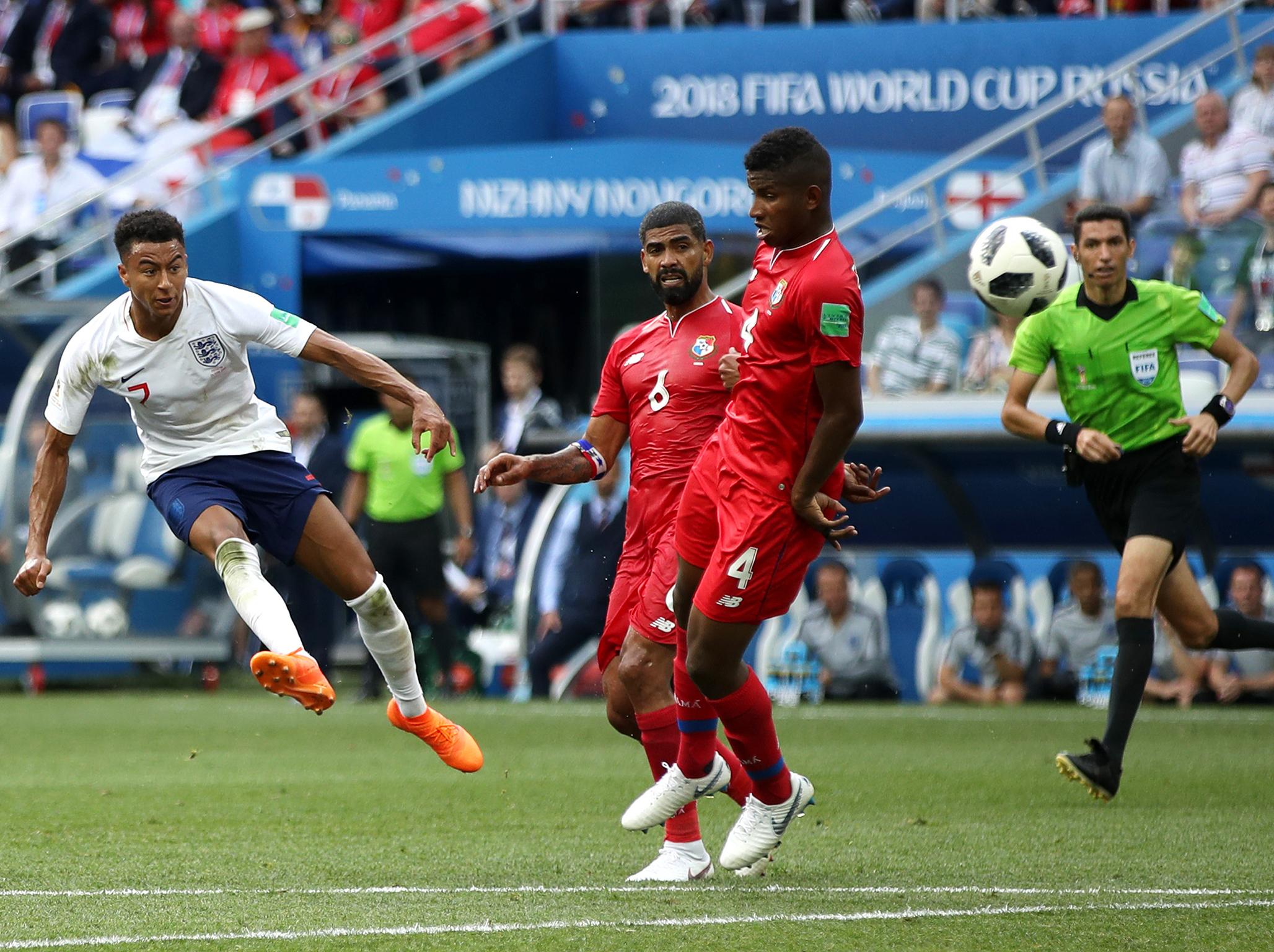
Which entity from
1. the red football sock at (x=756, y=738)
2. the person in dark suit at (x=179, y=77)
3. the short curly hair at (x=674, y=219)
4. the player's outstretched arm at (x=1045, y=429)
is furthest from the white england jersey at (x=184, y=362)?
the person in dark suit at (x=179, y=77)

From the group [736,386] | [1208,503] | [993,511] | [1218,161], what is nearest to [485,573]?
[993,511]

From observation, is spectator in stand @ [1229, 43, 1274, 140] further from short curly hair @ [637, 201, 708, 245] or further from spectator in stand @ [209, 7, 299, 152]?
short curly hair @ [637, 201, 708, 245]

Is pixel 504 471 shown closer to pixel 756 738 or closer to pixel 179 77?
pixel 756 738

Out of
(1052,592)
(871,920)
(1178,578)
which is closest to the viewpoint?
(871,920)

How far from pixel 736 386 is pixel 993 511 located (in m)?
9.37

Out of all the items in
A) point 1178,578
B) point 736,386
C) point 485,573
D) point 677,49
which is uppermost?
point 677,49

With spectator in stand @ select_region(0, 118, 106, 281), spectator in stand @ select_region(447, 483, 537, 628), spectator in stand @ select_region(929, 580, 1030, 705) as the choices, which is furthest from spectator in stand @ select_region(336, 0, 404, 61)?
spectator in stand @ select_region(929, 580, 1030, 705)

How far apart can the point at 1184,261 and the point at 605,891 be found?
31.4 feet

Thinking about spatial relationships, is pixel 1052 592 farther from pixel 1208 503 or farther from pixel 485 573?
pixel 485 573

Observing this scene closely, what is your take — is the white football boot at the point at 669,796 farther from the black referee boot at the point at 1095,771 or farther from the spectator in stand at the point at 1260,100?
the spectator in stand at the point at 1260,100

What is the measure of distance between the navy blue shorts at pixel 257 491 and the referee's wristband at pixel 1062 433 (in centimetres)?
296

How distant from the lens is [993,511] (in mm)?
15094

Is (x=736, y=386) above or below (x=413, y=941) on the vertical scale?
above

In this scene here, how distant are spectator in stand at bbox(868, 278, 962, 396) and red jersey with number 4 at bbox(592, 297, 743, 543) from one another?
749cm
